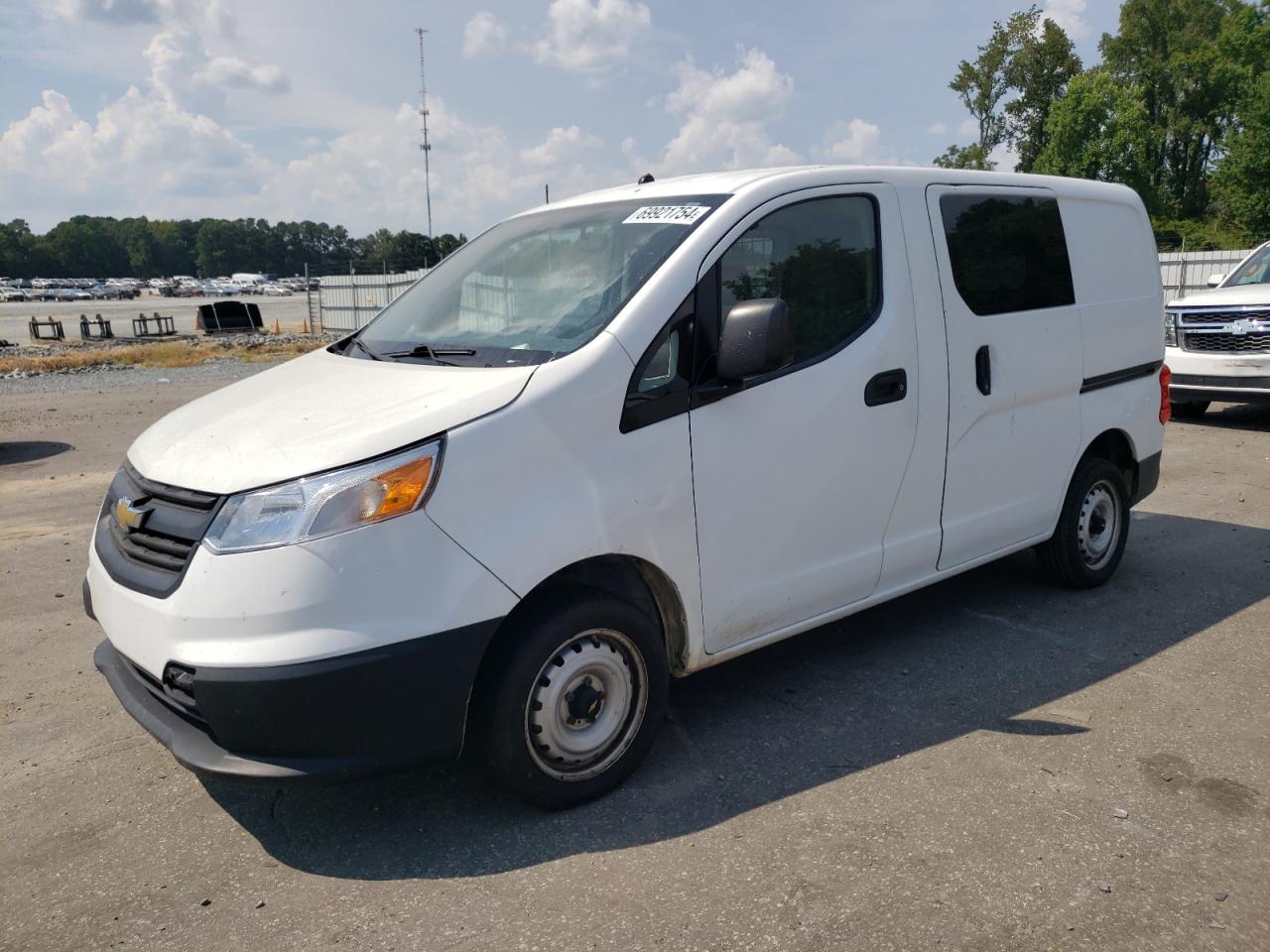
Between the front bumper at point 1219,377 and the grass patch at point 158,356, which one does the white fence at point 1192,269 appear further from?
the grass patch at point 158,356

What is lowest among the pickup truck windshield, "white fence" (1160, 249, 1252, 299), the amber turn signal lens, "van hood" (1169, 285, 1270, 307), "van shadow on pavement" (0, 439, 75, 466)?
"van shadow on pavement" (0, 439, 75, 466)

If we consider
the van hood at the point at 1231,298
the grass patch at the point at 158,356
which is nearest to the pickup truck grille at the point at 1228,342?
the van hood at the point at 1231,298

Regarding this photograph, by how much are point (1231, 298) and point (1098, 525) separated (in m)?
6.91

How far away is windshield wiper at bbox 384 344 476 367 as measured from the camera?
3.68 m

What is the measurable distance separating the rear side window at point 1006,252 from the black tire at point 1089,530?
98cm

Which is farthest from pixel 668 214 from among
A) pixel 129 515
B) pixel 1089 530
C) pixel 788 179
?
pixel 1089 530

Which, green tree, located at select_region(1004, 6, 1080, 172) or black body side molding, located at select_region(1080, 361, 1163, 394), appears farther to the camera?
green tree, located at select_region(1004, 6, 1080, 172)

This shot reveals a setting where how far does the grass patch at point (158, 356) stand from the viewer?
21656mm

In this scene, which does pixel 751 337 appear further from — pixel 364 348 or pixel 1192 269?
pixel 1192 269

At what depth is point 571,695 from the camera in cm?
333

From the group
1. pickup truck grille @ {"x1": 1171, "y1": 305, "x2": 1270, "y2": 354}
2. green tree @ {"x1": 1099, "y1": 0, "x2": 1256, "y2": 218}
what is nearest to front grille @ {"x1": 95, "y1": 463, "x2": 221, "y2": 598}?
pickup truck grille @ {"x1": 1171, "y1": 305, "x2": 1270, "y2": 354}

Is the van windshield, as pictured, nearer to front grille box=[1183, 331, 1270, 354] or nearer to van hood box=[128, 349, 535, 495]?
van hood box=[128, 349, 535, 495]

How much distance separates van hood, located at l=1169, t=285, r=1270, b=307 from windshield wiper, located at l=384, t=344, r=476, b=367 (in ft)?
32.1

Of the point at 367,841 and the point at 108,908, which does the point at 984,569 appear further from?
the point at 108,908
